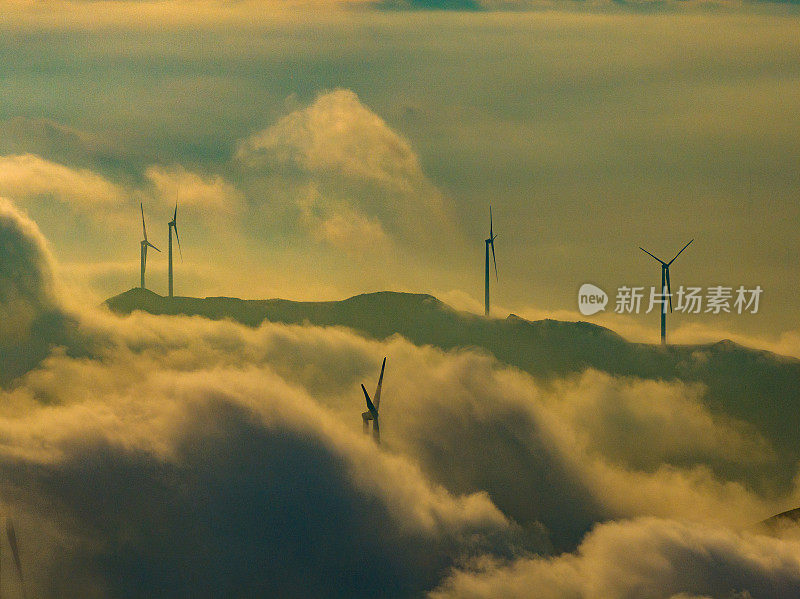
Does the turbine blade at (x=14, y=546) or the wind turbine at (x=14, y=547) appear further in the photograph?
the turbine blade at (x=14, y=546)

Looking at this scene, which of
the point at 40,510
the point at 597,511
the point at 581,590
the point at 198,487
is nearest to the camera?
the point at 581,590

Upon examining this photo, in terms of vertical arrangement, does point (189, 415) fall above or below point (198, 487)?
above

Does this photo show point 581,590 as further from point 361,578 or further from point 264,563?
point 264,563

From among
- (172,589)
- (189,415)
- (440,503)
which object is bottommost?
(172,589)

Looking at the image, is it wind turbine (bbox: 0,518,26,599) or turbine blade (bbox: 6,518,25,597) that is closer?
wind turbine (bbox: 0,518,26,599)

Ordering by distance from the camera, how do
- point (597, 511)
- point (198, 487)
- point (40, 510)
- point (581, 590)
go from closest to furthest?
1. point (581, 590)
2. point (40, 510)
3. point (198, 487)
4. point (597, 511)

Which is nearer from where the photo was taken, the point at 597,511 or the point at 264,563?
the point at 264,563

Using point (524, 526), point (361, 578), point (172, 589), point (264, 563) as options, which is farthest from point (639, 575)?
point (172, 589)

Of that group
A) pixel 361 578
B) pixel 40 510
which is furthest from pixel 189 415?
pixel 361 578

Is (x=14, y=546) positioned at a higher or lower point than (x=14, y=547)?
higher
